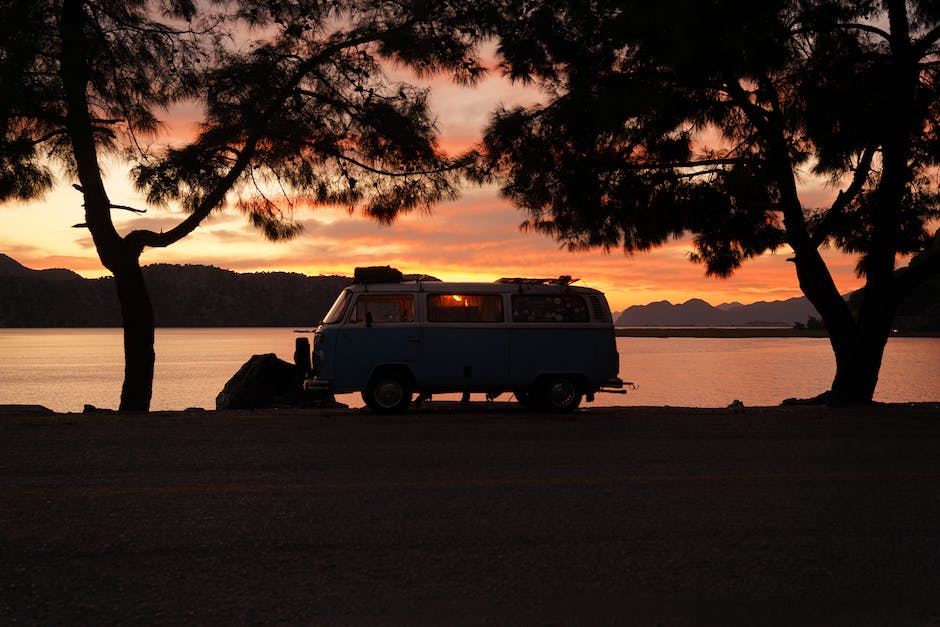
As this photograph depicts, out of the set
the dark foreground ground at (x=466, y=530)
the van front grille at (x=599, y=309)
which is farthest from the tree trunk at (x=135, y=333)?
the van front grille at (x=599, y=309)

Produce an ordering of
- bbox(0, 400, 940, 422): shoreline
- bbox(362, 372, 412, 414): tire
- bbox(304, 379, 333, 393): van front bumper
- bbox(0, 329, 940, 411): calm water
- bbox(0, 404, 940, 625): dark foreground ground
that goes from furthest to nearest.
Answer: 1. bbox(0, 329, 940, 411): calm water
2. bbox(362, 372, 412, 414): tire
3. bbox(304, 379, 333, 393): van front bumper
4. bbox(0, 400, 940, 422): shoreline
5. bbox(0, 404, 940, 625): dark foreground ground

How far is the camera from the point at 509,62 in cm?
1788

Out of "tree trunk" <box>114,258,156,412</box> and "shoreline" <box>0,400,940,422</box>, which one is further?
"tree trunk" <box>114,258,156,412</box>

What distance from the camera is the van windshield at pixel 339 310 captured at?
14625mm

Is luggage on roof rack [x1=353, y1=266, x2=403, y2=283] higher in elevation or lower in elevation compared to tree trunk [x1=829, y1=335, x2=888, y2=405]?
higher

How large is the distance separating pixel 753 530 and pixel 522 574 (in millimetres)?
1886

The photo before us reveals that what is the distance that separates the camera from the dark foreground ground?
452 cm

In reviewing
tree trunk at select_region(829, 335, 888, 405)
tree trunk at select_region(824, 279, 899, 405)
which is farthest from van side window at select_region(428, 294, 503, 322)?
tree trunk at select_region(829, 335, 888, 405)

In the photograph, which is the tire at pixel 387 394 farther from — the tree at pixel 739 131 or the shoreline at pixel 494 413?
the tree at pixel 739 131

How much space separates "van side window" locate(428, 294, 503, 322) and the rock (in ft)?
22.4

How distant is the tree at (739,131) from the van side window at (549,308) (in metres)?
2.37

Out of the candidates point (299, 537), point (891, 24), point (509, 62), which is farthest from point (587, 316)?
point (299, 537)

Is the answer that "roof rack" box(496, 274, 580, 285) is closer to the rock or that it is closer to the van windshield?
the van windshield

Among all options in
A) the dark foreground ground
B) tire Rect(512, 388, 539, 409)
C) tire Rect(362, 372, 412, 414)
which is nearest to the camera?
the dark foreground ground
